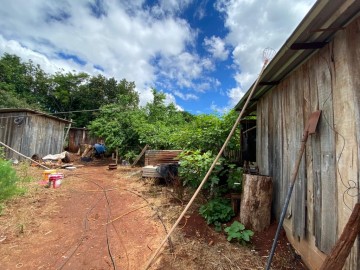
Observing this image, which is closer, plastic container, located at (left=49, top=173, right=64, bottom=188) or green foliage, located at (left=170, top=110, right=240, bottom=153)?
green foliage, located at (left=170, top=110, right=240, bottom=153)

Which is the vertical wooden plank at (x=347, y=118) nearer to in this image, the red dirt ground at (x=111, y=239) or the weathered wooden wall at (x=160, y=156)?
the red dirt ground at (x=111, y=239)

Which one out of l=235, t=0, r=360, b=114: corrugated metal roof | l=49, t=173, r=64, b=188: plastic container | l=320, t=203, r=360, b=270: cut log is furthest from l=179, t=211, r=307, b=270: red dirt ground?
l=49, t=173, r=64, b=188: plastic container

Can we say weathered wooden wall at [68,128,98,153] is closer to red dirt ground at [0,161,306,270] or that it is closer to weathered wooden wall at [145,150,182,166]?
weathered wooden wall at [145,150,182,166]

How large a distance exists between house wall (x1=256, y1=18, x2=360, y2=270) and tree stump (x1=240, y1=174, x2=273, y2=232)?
0.21m

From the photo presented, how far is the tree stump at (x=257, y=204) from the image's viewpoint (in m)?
3.34

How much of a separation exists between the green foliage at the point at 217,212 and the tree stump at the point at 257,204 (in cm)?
37

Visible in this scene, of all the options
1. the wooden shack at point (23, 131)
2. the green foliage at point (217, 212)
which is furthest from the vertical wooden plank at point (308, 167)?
the wooden shack at point (23, 131)

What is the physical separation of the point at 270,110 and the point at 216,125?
5.40ft

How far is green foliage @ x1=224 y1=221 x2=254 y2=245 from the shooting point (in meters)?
3.03

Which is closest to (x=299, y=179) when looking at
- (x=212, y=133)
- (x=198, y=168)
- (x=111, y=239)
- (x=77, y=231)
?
(x=198, y=168)

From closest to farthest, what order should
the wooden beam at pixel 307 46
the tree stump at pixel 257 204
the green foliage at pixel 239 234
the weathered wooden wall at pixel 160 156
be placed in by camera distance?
the wooden beam at pixel 307 46, the green foliage at pixel 239 234, the tree stump at pixel 257 204, the weathered wooden wall at pixel 160 156

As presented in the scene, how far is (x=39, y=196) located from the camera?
519 cm

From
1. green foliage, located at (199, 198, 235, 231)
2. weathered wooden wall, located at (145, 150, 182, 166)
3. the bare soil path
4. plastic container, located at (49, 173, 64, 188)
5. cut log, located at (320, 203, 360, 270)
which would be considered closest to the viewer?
cut log, located at (320, 203, 360, 270)

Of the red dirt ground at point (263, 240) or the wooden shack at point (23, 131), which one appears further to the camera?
the wooden shack at point (23, 131)
